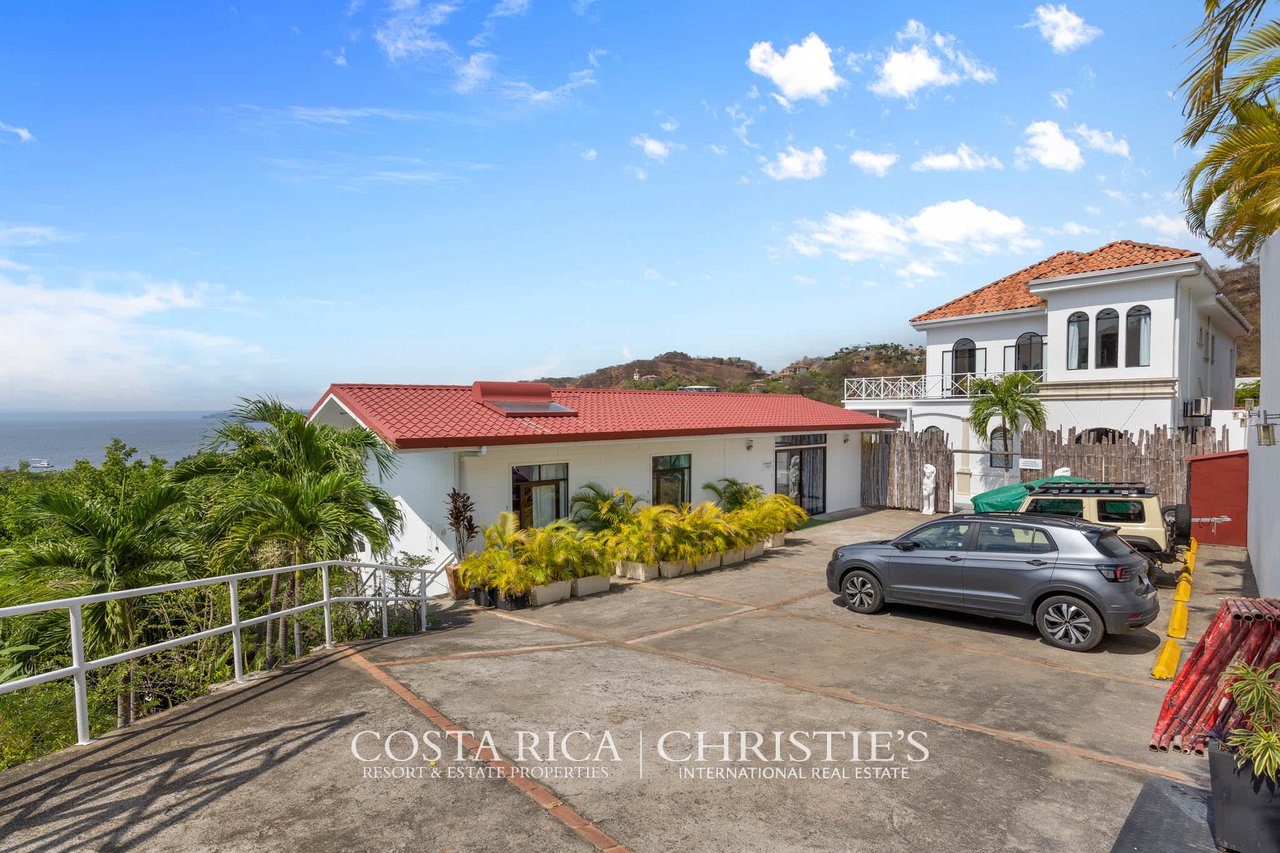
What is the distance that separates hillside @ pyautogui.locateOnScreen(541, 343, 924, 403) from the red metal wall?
37.9m

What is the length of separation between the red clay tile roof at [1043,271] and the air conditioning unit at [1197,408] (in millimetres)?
4746

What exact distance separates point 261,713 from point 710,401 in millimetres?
16426

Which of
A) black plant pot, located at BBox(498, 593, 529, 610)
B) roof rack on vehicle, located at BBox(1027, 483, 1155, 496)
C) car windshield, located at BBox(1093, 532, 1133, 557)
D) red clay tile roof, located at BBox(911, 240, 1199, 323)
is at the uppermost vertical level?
red clay tile roof, located at BBox(911, 240, 1199, 323)

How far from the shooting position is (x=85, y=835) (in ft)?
13.4

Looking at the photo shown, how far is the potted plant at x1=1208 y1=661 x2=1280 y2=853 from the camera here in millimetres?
4031

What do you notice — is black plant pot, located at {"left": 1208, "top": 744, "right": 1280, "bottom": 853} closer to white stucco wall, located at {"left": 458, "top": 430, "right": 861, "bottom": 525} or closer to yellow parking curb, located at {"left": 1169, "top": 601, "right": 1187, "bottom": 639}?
yellow parking curb, located at {"left": 1169, "top": 601, "right": 1187, "bottom": 639}

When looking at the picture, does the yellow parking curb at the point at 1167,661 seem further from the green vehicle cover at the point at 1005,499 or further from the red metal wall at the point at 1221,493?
the red metal wall at the point at 1221,493

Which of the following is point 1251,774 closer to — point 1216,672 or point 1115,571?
point 1216,672

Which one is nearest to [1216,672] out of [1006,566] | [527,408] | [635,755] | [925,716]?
[925,716]

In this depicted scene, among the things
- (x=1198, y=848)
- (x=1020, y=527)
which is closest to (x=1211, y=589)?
(x=1020, y=527)

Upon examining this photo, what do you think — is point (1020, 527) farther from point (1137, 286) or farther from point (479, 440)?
point (1137, 286)

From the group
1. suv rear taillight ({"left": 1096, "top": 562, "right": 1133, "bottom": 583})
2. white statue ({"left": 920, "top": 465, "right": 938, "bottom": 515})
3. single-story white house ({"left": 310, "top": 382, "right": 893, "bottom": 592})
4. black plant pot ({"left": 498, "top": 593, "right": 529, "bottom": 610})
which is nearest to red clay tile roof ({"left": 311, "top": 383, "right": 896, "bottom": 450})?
single-story white house ({"left": 310, "top": 382, "right": 893, "bottom": 592})

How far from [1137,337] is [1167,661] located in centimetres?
1732

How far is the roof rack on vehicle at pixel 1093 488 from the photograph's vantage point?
12.1 metres
